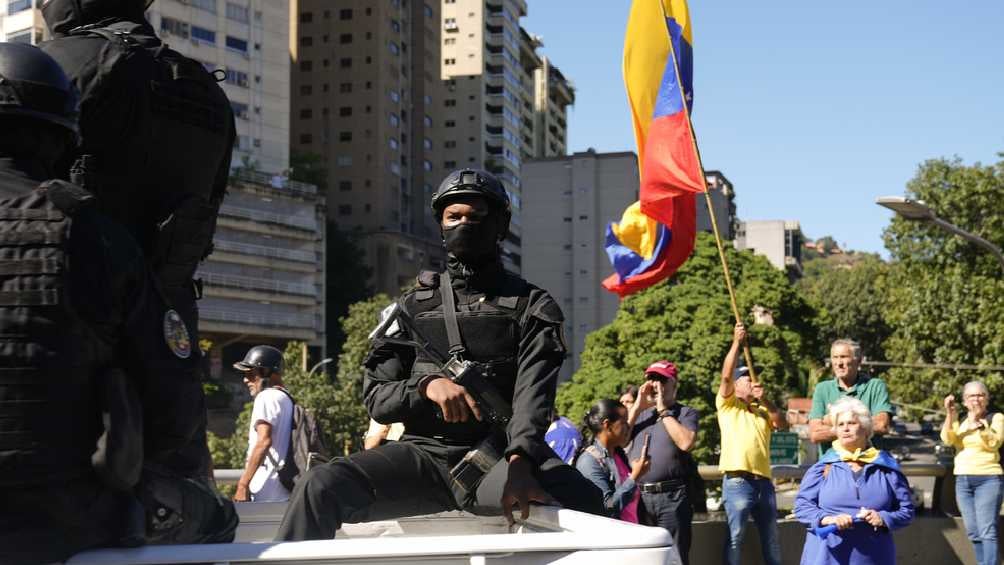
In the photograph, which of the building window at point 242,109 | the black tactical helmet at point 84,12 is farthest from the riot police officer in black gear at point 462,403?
the building window at point 242,109

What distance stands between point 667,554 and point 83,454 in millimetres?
1457

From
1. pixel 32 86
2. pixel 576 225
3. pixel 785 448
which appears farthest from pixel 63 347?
pixel 576 225

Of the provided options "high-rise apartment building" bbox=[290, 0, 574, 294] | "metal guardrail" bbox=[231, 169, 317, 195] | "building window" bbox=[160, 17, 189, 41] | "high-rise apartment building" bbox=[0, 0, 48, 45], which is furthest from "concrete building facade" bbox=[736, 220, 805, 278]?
"high-rise apartment building" bbox=[0, 0, 48, 45]

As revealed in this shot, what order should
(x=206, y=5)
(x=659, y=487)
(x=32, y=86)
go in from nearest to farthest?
(x=32, y=86), (x=659, y=487), (x=206, y=5)

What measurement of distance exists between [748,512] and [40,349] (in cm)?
789

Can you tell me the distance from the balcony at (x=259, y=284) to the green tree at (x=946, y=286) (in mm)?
43952

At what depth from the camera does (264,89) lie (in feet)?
285

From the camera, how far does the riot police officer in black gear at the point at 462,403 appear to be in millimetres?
4387

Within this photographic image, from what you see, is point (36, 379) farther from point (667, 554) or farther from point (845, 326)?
point (845, 326)

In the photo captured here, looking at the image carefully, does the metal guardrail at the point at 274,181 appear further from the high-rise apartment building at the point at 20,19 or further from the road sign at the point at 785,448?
the road sign at the point at 785,448

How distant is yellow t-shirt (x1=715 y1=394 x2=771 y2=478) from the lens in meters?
10.1

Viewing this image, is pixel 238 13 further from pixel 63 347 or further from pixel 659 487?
pixel 63 347

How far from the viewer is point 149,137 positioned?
426cm

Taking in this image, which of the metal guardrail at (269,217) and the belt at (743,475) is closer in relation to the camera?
the belt at (743,475)
